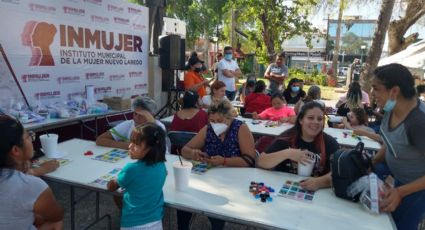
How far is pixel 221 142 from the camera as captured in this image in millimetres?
2494

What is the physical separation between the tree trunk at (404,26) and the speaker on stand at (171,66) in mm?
5827

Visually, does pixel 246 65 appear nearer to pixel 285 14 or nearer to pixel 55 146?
pixel 285 14

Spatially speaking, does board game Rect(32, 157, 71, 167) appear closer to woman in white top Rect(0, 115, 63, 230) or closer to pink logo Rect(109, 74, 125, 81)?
woman in white top Rect(0, 115, 63, 230)

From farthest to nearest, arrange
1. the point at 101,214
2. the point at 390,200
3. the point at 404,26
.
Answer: the point at 404,26 → the point at 101,214 → the point at 390,200

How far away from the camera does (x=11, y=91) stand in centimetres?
407

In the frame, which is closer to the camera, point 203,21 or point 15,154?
point 15,154

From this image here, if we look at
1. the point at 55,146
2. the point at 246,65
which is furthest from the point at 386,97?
the point at 246,65

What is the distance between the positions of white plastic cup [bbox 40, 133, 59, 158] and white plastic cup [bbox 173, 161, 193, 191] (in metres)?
1.10

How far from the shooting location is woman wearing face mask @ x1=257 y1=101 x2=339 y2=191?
2172mm

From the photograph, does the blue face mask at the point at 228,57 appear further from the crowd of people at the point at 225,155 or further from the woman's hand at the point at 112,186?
the woman's hand at the point at 112,186

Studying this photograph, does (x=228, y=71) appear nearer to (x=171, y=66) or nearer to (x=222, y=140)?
(x=171, y=66)

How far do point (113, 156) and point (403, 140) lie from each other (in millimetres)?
1963

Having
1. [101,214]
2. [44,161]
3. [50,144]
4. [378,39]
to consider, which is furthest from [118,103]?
[378,39]

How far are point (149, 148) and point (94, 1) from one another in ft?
14.1
